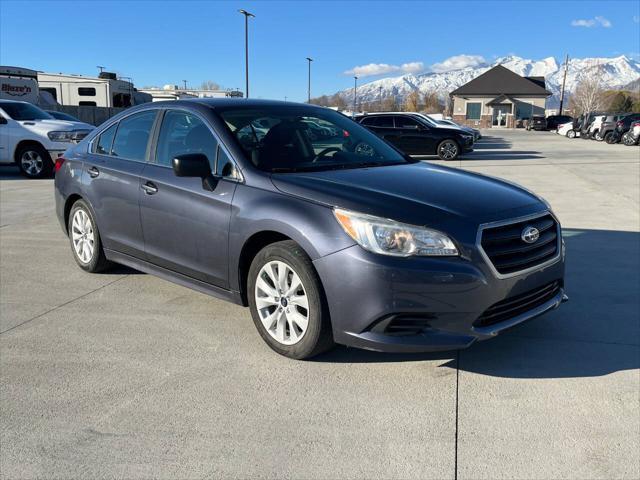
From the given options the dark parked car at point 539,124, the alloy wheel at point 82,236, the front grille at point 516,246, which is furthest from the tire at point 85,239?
the dark parked car at point 539,124

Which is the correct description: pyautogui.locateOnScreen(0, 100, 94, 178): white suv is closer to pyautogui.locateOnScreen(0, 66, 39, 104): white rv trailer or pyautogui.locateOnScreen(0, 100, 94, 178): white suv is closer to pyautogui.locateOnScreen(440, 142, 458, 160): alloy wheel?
pyautogui.locateOnScreen(0, 66, 39, 104): white rv trailer

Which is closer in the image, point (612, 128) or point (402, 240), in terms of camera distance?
point (402, 240)

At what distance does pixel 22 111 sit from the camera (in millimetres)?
13945

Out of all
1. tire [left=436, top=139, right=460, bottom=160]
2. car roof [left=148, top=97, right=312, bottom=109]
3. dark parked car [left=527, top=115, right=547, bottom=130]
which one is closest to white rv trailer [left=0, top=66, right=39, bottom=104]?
tire [left=436, top=139, right=460, bottom=160]

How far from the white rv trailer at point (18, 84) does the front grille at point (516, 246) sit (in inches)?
841

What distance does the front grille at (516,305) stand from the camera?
3.31 meters

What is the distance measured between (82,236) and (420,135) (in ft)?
50.3

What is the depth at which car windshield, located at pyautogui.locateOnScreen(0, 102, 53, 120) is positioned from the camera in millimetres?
13711

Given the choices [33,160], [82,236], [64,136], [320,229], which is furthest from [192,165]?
[33,160]

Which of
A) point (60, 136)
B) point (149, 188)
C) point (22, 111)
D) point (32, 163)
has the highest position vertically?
point (22, 111)

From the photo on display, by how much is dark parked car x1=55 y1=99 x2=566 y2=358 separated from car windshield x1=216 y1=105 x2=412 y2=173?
0.02 m

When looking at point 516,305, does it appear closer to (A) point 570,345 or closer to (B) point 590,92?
(A) point 570,345

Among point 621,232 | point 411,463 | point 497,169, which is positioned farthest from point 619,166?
point 411,463

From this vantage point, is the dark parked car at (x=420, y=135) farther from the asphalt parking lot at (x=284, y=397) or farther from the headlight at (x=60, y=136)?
the asphalt parking lot at (x=284, y=397)
